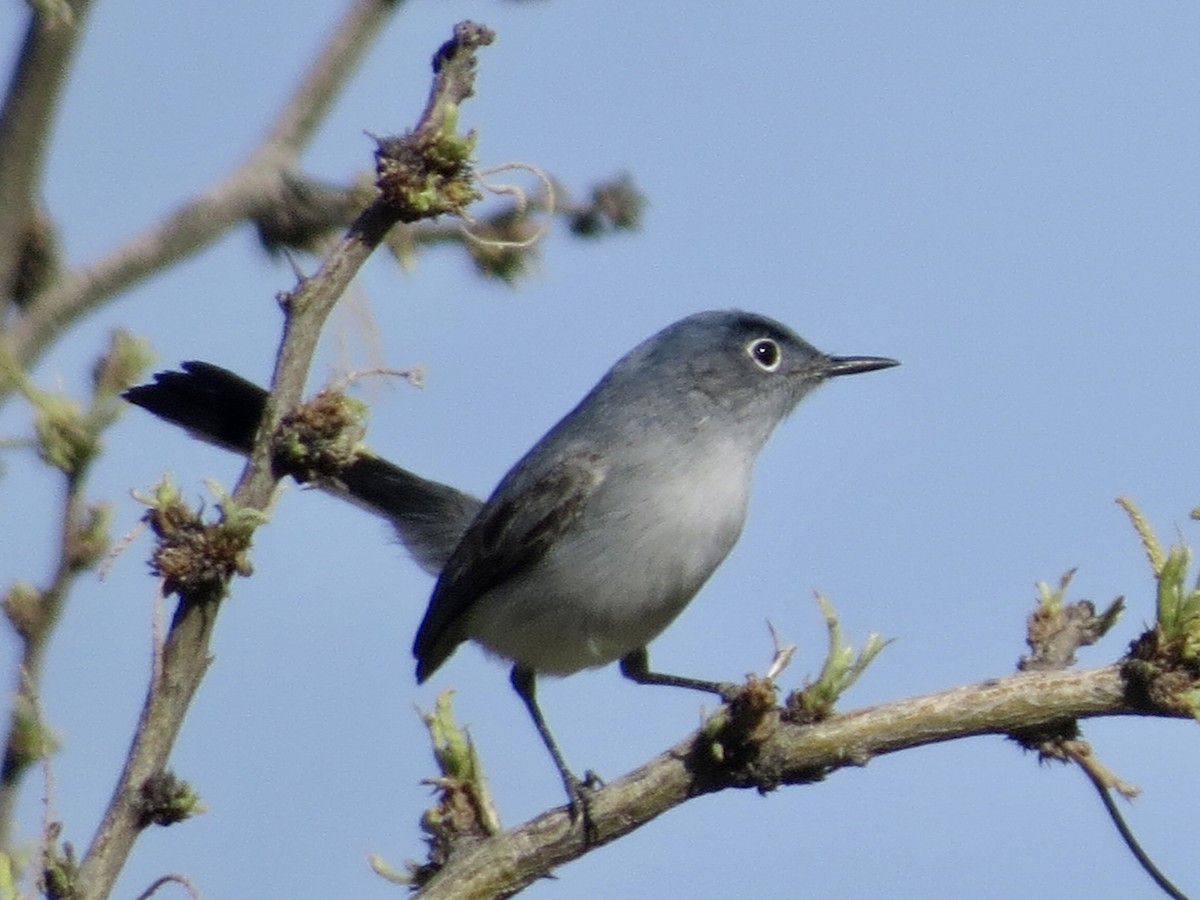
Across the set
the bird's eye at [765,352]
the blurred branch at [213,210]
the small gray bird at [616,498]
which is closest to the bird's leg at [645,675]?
the small gray bird at [616,498]

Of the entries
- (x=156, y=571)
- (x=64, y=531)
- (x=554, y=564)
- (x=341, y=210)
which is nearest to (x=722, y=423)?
(x=554, y=564)

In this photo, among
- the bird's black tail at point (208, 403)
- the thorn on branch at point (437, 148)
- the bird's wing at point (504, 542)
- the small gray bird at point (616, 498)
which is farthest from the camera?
the bird's wing at point (504, 542)

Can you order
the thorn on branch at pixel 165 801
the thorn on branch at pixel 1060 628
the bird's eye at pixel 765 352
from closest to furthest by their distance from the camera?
the thorn on branch at pixel 165 801, the thorn on branch at pixel 1060 628, the bird's eye at pixel 765 352

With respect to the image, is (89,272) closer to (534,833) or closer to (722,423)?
(534,833)

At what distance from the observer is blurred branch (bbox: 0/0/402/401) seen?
2.65 meters

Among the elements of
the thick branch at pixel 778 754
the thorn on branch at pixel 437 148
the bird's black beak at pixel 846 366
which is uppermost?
the bird's black beak at pixel 846 366

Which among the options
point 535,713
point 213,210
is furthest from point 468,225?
point 535,713

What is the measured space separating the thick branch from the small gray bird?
1593 mm

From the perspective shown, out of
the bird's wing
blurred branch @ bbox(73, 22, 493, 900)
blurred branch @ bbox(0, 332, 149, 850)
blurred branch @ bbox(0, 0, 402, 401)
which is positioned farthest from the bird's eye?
blurred branch @ bbox(73, 22, 493, 900)

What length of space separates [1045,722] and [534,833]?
723 millimetres

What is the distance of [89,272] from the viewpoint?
109 inches

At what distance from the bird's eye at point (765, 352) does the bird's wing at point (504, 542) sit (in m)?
0.75

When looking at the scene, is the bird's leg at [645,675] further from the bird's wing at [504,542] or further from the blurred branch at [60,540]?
the blurred branch at [60,540]

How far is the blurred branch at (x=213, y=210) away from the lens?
2.65 meters
